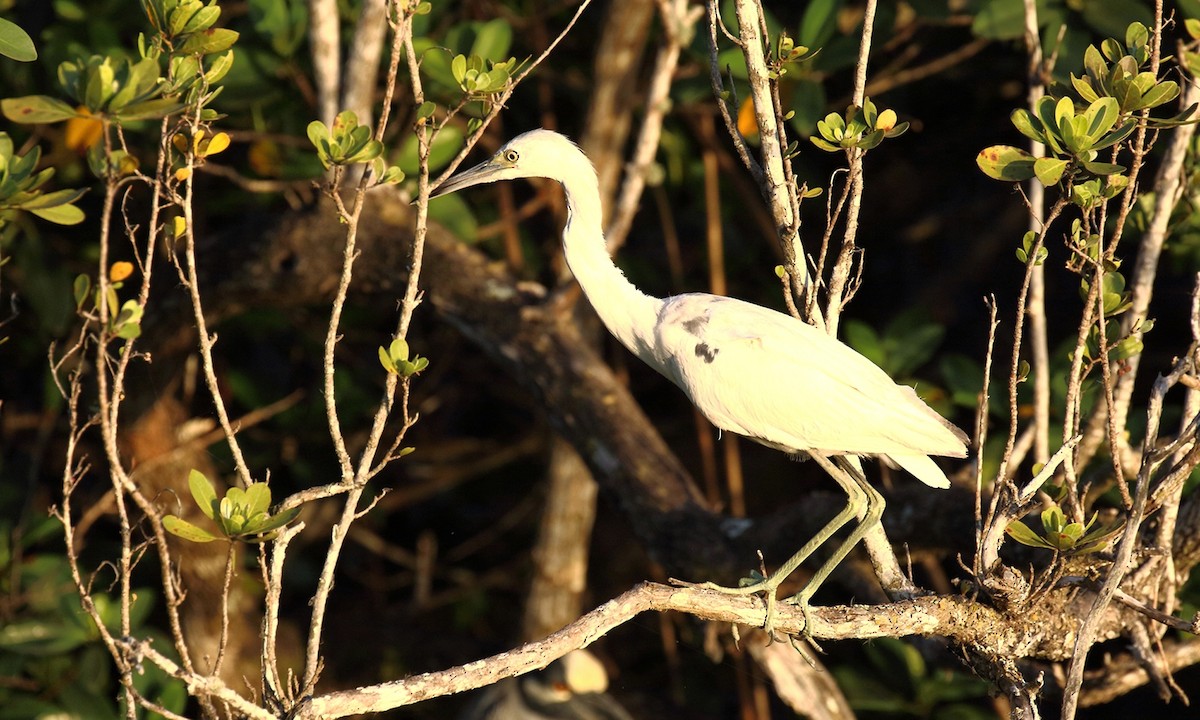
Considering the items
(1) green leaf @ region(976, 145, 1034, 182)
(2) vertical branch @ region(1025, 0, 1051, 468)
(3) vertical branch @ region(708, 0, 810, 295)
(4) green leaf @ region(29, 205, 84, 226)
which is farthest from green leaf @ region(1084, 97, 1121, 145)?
(4) green leaf @ region(29, 205, 84, 226)

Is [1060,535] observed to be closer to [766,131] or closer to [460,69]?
[766,131]

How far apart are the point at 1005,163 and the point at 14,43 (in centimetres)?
155

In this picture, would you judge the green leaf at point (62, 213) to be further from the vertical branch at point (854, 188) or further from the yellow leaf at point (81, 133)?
the yellow leaf at point (81, 133)

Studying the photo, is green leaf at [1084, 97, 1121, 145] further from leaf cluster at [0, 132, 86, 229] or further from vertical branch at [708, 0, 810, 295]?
leaf cluster at [0, 132, 86, 229]

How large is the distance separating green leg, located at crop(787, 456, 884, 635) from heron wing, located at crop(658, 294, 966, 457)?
0.11 m

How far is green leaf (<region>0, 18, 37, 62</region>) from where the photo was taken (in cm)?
196

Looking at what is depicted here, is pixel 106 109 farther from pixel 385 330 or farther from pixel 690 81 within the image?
pixel 385 330

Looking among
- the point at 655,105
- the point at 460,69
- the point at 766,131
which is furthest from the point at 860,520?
the point at 655,105

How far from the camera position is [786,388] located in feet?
7.61

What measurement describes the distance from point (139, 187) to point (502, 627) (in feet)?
7.84

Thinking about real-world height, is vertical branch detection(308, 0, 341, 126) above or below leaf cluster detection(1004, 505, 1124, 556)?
above

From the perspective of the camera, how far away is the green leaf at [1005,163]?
79.7 inches

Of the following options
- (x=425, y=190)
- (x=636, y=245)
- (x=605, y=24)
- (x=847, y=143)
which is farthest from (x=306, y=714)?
(x=636, y=245)

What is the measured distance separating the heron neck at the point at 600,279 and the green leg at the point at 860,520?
42cm
